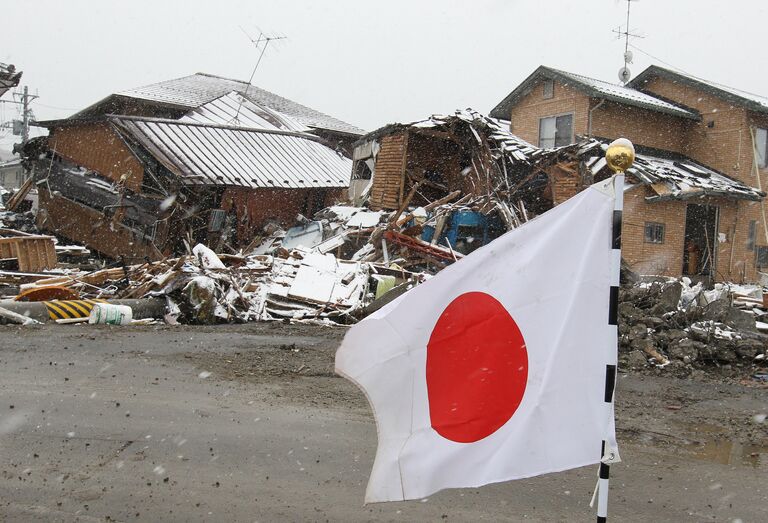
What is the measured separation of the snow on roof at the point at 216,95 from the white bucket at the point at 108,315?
19.4 meters

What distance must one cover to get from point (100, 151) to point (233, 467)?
19.7 m

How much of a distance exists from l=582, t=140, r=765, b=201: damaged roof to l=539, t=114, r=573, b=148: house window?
2.72 m

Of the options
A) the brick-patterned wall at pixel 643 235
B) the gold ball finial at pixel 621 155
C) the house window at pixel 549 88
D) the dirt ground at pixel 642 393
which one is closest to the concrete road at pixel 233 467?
the dirt ground at pixel 642 393

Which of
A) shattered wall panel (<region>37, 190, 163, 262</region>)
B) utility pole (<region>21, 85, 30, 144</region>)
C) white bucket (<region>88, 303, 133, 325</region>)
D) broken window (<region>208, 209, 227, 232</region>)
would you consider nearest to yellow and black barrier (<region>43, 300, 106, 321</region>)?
white bucket (<region>88, 303, 133, 325</region>)

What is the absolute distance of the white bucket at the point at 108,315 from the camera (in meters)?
11.2

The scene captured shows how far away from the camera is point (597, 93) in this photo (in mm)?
22875

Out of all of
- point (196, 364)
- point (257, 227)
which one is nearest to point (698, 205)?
point (257, 227)

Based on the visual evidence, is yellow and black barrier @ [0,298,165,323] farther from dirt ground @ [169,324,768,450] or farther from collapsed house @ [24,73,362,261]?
collapsed house @ [24,73,362,261]

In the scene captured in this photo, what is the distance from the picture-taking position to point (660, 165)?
22359 mm

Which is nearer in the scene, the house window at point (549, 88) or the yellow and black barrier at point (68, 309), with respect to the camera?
the yellow and black barrier at point (68, 309)

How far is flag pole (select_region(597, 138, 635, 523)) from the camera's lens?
2869 mm

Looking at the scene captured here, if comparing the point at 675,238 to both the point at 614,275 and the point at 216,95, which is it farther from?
the point at 216,95

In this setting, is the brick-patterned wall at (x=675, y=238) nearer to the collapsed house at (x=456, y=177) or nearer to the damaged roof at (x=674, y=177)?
the damaged roof at (x=674, y=177)

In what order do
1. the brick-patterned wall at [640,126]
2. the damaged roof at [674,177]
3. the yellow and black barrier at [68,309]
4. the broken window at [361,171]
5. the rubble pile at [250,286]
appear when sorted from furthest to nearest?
the brick-patterned wall at [640,126]
the broken window at [361,171]
the damaged roof at [674,177]
the rubble pile at [250,286]
the yellow and black barrier at [68,309]
